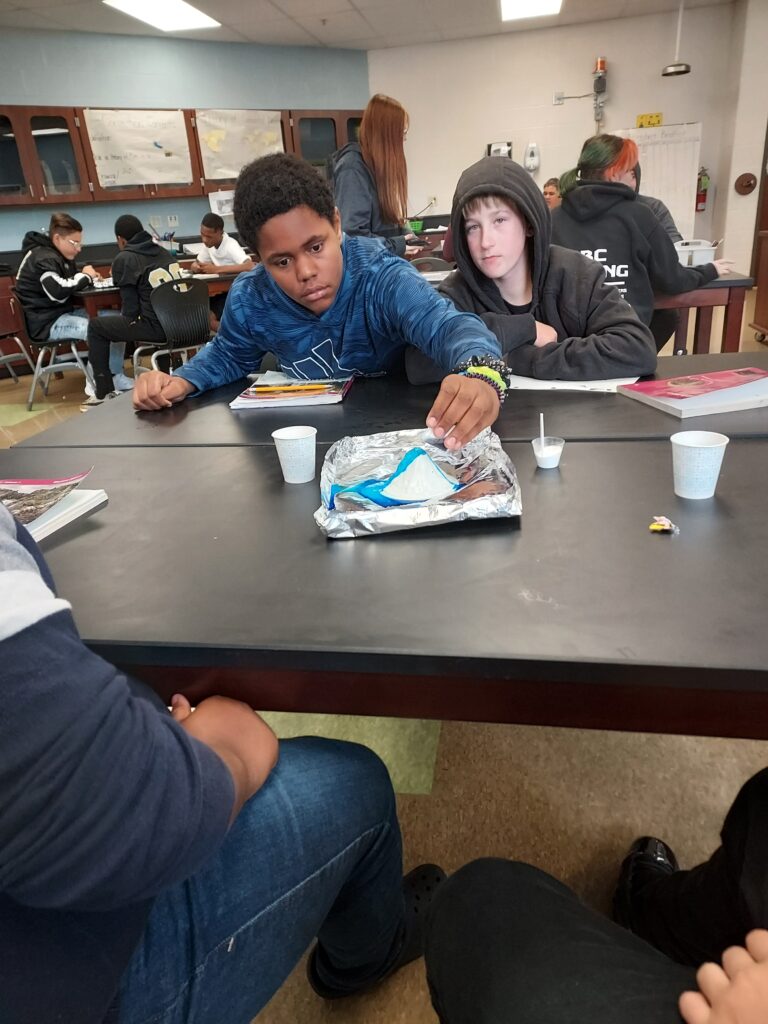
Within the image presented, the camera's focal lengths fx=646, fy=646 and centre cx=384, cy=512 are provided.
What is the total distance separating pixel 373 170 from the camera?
2830mm

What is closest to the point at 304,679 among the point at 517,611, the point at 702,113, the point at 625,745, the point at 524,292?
the point at 517,611

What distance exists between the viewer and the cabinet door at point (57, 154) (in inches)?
214

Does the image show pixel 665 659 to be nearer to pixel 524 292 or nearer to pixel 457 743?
pixel 457 743

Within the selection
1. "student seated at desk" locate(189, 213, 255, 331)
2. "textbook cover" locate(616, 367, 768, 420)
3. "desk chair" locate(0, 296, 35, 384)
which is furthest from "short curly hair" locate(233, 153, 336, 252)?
"desk chair" locate(0, 296, 35, 384)

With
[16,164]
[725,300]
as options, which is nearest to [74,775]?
[725,300]

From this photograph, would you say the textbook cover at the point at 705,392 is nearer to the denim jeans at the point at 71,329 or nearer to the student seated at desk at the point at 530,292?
the student seated at desk at the point at 530,292

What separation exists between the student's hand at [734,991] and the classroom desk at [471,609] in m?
0.18

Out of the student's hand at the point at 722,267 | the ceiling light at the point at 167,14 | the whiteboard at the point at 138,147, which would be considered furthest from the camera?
the whiteboard at the point at 138,147

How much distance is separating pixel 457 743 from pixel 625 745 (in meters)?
0.35

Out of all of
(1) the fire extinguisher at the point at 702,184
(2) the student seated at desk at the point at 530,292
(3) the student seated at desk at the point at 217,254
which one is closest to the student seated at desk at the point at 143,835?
(2) the student seated at desk at the point at 530,292

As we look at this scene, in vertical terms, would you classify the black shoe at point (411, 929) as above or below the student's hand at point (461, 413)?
below

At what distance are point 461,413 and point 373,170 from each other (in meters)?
2.27

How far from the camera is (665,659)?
21.0 inches

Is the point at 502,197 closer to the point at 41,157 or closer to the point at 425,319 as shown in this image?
the point at 425,319
